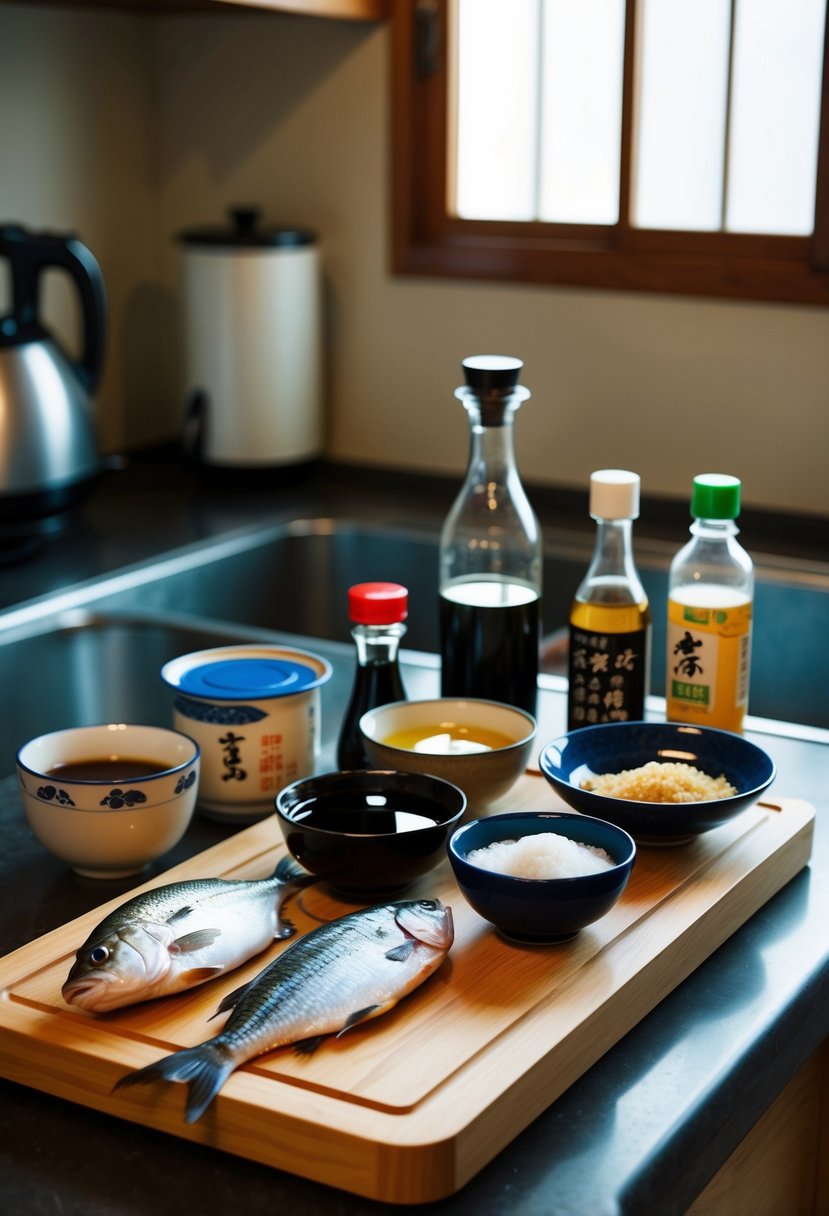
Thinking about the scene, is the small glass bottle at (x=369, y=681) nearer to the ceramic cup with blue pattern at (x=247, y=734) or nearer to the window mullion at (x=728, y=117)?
the ceramic cup with blue pattern at (x=247, y=734)

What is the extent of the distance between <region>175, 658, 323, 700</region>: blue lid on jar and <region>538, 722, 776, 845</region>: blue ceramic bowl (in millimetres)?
201

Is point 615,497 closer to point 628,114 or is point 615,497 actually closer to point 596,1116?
point 596,1116

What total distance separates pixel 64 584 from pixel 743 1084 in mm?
1052

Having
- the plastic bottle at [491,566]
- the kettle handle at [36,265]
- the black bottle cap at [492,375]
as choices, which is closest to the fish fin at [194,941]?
the plastic bottle at [491,566]

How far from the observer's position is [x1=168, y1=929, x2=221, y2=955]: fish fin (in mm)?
800

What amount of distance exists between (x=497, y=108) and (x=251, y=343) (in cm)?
47

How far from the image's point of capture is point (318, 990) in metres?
0.76

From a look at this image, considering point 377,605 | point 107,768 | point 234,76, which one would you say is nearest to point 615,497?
point 377,605

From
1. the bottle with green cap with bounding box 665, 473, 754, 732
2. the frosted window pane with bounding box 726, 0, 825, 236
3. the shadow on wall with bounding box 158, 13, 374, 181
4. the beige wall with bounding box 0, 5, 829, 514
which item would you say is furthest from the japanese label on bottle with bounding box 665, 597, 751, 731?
the shadow on wall with bounding box 158, 13, 374, 181

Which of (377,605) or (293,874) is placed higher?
(377,605)

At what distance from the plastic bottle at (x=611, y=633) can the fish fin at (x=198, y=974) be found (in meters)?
0.43

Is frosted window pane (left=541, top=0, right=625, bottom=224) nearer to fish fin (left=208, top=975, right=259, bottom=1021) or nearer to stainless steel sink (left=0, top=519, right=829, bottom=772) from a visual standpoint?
stainless steel sink (left=0, top=519, right=829, bottom=772)

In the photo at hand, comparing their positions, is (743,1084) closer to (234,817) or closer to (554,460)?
(234,817)

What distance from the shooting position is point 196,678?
1099 mm
